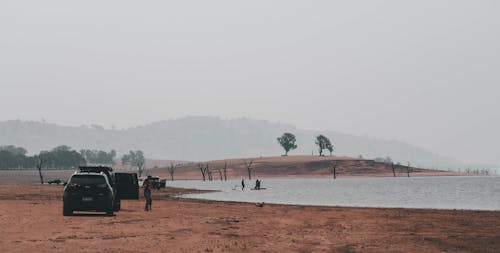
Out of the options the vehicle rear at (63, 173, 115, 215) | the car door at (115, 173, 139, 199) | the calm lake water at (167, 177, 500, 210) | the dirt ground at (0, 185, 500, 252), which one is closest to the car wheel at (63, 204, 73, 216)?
the vehicle rear at (63, 173, 115, 215)

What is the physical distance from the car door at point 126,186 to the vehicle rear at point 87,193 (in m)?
25.4

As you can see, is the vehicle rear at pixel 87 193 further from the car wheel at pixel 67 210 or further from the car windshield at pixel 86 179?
the car wheel at pixel 67 210

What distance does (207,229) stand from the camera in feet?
89.1

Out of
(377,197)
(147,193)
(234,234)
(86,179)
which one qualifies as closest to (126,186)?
(147,193)

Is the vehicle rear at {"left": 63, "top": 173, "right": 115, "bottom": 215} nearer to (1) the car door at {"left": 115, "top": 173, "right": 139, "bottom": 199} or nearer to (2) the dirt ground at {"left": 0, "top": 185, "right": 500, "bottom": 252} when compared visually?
(2) the dirt ground at {"left": 0, "top": 185, "right": 500, "bottom": 252}

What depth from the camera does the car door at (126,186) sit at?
58062 millimetres

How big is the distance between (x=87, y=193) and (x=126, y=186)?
2617 cm

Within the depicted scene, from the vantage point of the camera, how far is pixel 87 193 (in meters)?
32.3

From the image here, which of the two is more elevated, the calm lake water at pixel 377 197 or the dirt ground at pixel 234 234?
the dirt ground at pixel 234 234

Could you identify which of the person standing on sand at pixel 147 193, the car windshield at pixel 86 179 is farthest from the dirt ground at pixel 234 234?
the person standing on sand at pixel 147 193

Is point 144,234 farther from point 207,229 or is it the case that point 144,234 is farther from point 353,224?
point 353,224

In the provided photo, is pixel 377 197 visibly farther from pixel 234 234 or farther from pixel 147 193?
pixel 234 234

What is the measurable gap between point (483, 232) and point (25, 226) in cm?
1941

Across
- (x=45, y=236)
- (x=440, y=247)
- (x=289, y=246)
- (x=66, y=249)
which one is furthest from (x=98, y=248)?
(x=440, y=247)
